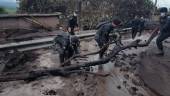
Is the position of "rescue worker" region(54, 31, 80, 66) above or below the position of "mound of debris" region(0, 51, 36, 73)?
above

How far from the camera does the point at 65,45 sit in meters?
8.52

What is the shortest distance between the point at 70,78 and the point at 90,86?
0.91 meters

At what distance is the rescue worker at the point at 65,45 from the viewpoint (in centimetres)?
852

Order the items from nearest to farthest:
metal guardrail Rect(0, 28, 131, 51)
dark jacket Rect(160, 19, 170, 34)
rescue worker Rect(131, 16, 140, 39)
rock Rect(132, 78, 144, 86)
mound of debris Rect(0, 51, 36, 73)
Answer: rock Rect(132, 78, 144, 86)
mound of debris Rect(0, 51, 36, 73)
dark jacket Rect(160, 19, 170, 34)
metal guardrail Rect(0, 28, 131, 51)
rescue worker Rect(131, 16, 140, 39)

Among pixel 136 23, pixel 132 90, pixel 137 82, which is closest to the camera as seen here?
pixel 132 90

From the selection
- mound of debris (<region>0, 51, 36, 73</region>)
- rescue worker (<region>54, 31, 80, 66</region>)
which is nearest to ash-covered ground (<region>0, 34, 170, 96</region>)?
mound of debris (<region>0, 51, 36, 73</region>)

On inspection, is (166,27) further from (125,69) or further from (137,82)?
(137,82)

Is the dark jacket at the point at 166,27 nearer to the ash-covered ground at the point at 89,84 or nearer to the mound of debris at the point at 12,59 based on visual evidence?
the ash-covered ground at the point at 89,84

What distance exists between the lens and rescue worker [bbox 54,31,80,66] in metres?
8.52

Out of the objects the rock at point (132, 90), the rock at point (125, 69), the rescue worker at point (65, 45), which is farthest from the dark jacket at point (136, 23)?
the rock at point (132, 90)

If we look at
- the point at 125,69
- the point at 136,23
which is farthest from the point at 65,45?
the point at 136,23

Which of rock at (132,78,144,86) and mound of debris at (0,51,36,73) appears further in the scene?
mound of debris at (0,51,36,73)

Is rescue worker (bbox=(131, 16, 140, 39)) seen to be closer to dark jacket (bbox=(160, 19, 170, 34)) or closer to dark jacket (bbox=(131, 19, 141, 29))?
dark jacket (bbox=(131, 19, 141, 29))

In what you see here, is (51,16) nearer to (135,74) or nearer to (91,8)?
(91,8)
